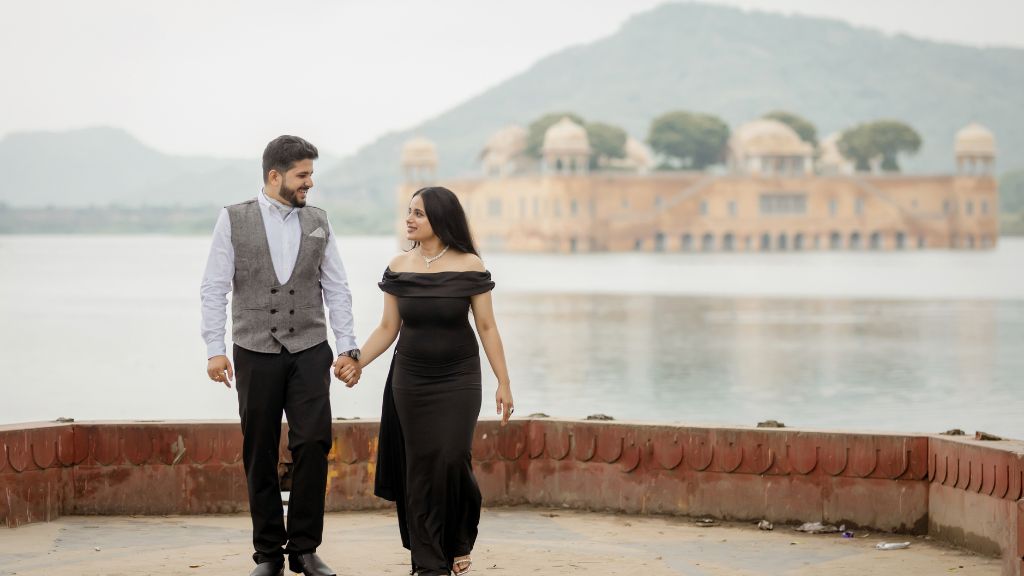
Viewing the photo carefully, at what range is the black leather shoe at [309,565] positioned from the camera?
4461 millimetres

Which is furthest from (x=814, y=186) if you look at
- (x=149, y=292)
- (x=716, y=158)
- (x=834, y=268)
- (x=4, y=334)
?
(x=4, y=334)

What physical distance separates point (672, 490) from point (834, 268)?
53204 millimetres

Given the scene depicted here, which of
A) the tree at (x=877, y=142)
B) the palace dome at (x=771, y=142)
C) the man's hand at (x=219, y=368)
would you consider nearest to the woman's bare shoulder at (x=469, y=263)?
the man's hand at (x=219, y=368)

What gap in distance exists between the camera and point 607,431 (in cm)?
571

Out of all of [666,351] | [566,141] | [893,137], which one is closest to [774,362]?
[666,351]

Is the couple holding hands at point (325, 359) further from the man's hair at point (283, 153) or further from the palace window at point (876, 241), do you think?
the palace window at point (876, 241)

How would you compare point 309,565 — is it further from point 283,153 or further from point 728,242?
point 728,242

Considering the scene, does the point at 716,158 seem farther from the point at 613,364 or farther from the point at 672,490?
the point at 672,490

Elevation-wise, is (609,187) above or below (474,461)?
above

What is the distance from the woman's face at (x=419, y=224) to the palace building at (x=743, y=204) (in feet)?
225

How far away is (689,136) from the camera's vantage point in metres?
82.8

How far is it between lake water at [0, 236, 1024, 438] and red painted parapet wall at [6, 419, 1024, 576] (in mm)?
2161

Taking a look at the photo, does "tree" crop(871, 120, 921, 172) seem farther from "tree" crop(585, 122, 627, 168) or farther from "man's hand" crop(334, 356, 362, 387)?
"man's hand" crop(334, 356, 362, 387)

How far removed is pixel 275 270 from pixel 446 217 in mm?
515
